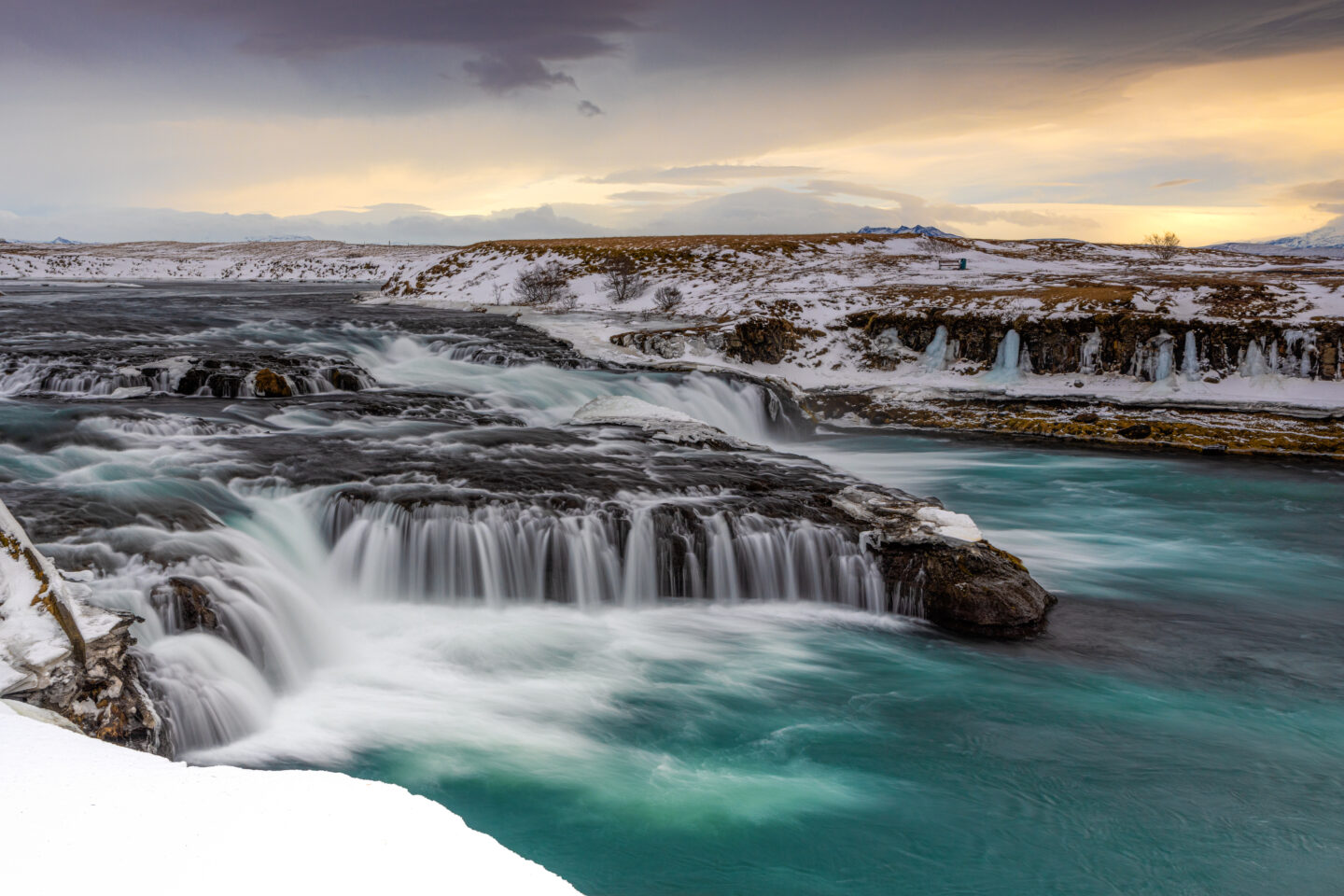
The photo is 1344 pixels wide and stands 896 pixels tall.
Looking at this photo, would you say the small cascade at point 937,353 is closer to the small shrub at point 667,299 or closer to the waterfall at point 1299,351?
the waterfall at point 1299,351

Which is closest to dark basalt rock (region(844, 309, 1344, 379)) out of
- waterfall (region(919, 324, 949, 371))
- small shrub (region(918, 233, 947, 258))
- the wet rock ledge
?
waterfall (region(919, 324, 949, 371))

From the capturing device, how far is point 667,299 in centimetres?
4719

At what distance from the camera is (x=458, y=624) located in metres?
11.2

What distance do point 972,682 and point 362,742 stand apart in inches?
259

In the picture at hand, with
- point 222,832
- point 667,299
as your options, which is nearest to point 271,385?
point 222,832

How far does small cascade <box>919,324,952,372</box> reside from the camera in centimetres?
3059

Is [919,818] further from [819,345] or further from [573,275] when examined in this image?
[573,275]

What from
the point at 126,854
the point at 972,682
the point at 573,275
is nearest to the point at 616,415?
the point at 972,682

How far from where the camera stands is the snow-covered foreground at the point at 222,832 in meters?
3.33

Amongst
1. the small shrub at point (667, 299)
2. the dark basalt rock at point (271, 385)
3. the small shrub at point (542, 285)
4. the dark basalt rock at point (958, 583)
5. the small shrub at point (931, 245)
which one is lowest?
the dark basalt rock at point (958, 583)

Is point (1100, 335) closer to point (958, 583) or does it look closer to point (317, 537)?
point (958, 583)

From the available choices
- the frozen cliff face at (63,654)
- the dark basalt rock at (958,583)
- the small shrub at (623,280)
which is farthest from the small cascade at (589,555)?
the small shrub at (623,280)

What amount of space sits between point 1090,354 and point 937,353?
482 centimetres

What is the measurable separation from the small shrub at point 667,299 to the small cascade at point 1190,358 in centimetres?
2383
